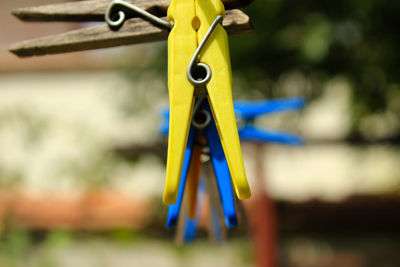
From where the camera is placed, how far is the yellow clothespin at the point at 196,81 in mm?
349

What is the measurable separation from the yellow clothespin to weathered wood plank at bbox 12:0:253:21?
0.12 feet

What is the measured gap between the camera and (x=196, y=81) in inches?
14.2

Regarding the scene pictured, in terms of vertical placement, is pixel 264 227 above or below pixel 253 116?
below

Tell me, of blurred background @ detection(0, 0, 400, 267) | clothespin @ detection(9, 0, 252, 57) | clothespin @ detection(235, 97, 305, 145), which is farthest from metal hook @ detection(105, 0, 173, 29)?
blurred background @ detection(0, 0, 400, 267)

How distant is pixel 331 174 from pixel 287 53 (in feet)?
2.68

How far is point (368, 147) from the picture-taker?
5.18 feet

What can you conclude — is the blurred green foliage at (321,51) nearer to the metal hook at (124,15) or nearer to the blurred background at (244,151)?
the blurred background at (244,151)

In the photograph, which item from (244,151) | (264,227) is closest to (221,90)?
(264,227)

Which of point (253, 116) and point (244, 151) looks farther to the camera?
point (244, 151)


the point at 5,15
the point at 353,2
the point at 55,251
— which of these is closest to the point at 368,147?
the point at 353,2

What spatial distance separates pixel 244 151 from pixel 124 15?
4.41ft

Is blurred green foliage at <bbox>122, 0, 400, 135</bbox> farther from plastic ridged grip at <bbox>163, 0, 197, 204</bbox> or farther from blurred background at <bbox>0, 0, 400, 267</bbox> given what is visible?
plastic ridged grip at <bbox>163, 0, 197, 204</bbox>

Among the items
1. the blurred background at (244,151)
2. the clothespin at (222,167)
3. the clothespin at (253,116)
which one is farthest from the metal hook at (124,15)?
the blurred background at (244,151)

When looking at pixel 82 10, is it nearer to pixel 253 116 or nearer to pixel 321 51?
pixel 253 116
